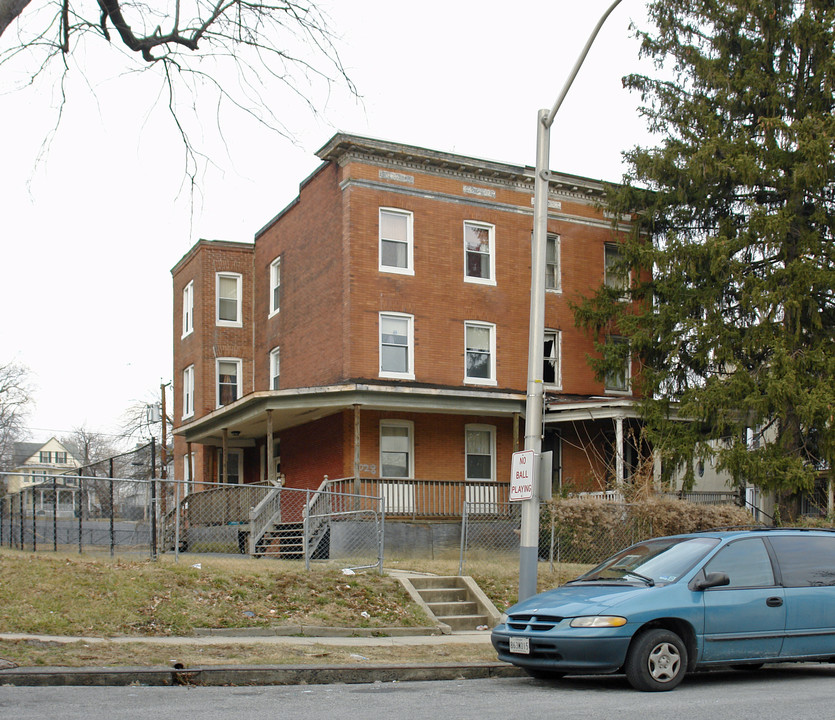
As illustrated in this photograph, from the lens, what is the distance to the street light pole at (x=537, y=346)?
11898mm

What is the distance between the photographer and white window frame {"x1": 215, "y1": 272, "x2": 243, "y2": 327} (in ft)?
106

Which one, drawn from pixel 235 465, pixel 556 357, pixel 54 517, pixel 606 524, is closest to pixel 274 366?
pixel 235 465

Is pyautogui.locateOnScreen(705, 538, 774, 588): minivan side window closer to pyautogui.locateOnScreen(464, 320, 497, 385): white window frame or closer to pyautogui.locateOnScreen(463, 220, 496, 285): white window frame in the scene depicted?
pyautogui.locateOnScreen(464, 320, 497, 385): white window frame

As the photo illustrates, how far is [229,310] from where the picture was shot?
3259 centimetres

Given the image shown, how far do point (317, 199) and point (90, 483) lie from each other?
34.0 feet

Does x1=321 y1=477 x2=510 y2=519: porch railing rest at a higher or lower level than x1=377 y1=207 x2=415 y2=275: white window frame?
lower

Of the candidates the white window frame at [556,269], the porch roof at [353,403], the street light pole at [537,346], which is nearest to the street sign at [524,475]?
the street light pole at [537,346]

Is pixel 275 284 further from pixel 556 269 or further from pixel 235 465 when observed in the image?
pixel 556 269

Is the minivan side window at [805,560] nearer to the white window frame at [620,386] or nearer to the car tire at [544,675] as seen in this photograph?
the car tire at [544,675]

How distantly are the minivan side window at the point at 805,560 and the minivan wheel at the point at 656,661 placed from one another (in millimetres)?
1613

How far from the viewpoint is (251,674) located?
969 cm

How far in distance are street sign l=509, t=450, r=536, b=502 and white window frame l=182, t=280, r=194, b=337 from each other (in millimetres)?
22953

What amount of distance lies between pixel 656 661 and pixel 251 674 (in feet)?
12.9

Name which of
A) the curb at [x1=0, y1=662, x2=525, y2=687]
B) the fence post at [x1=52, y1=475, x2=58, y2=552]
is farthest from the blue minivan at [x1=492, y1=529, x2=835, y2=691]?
the fence post at [x1=52, y1=475, x2=58, y2=552]
